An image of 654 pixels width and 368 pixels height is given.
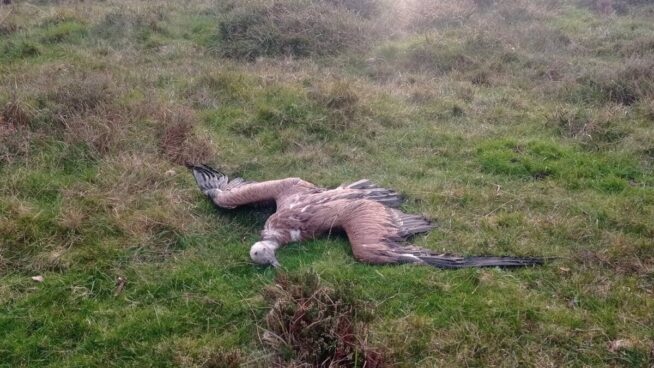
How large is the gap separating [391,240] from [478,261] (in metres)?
0.70

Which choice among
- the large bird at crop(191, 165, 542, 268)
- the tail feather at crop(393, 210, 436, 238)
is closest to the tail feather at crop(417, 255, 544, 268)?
the large bird at crop(191, 165, 542, 268)

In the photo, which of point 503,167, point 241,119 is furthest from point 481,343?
point 241,119

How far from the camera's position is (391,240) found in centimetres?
491

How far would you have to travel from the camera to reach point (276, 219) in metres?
5.11

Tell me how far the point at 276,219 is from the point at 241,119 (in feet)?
9.26

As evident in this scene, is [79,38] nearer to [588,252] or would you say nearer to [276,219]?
[276,219]

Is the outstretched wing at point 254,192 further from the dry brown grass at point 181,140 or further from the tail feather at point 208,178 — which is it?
the dry brown grass at point 181,140

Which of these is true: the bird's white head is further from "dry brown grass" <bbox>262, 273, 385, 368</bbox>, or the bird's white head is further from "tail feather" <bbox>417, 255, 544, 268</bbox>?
"tail feather" <bbox>417, 255, 544, 268</bbox>

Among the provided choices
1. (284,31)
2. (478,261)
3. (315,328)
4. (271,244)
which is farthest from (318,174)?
(284,31)

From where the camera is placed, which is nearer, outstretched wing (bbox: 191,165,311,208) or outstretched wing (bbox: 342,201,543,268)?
outstretched wing (bbox: 342,201,543,268)

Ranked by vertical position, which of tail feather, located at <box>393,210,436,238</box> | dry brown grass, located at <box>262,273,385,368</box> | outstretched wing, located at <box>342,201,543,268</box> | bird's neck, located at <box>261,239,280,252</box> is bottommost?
bird's neck, located at <box>261,239,280,252</box>

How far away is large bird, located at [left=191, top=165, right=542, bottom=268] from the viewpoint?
15.4 ft

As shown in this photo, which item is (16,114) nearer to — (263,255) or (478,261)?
(263,255)

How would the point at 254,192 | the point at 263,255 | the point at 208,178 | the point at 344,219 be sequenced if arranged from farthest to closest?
the point at 208,178 → the point at 254,192 → the point at 344,219 → the point at 263,255
